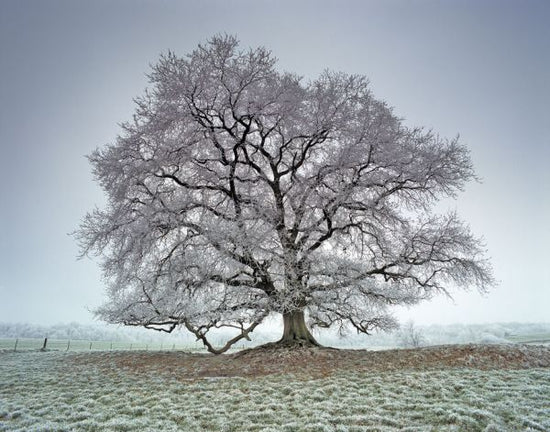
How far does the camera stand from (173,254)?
48.9 ft

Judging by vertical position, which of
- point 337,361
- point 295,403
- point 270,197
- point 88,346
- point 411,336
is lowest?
point 295,403

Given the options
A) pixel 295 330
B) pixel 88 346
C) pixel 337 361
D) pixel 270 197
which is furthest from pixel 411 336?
pixel 88 346

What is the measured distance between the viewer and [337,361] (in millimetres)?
13164

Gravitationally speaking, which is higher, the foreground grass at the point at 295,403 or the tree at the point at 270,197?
the tree at the point at 270,197

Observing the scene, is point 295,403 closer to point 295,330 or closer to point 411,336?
point 295,330

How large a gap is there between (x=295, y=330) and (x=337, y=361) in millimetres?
2659

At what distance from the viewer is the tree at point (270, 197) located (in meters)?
13.1

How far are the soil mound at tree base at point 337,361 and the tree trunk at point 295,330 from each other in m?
0.58

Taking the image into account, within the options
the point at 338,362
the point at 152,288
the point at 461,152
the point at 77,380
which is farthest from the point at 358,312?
the point at 77,380

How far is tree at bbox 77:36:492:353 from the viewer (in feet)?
43.1

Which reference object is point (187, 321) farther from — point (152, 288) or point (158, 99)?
point (158, 99)

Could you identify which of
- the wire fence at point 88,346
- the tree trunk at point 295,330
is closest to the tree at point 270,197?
the tree trunk at point 295,330

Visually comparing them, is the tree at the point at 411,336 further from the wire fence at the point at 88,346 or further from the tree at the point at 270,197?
the tree at the point at 270,197

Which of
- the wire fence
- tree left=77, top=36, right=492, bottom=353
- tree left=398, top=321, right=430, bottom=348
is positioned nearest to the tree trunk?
tree left=77, top=36, right=492, bottom=353
